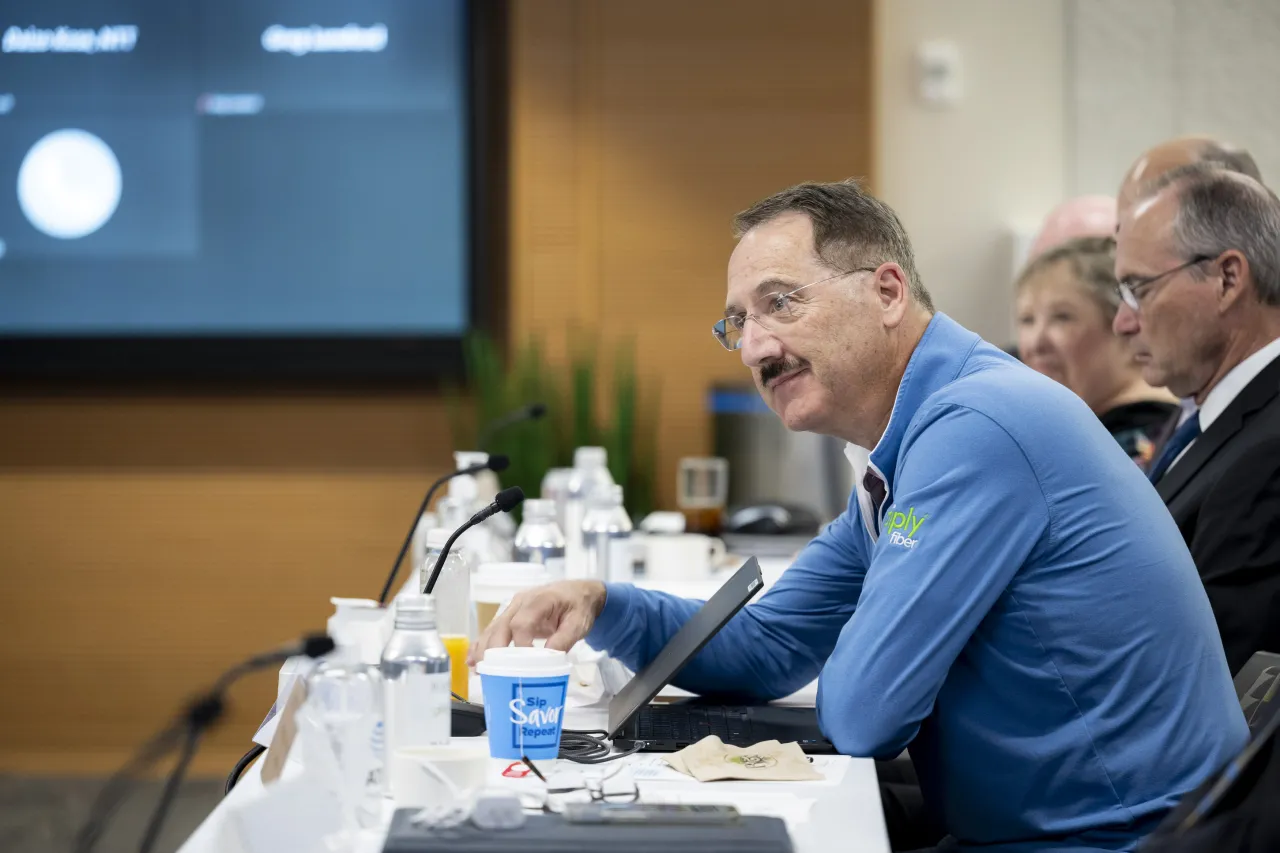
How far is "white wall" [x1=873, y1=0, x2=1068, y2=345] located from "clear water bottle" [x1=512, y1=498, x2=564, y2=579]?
A: 8.12ft

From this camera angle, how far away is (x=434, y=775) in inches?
49.8

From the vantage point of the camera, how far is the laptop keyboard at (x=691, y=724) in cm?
165

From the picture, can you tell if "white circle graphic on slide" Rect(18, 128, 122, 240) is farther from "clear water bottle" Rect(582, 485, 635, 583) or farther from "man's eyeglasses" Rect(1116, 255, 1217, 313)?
"man's eyeglasses" Rect(1116, 255, 1217, 313)

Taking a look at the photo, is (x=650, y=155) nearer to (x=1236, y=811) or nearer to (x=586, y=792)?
(x=586, y=792)

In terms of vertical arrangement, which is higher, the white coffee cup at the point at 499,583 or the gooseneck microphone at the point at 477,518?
the gooseneck microphone at the point at 477,518

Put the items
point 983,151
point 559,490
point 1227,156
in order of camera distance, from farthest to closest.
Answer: point 983,151, point 559,490, point 1227,156

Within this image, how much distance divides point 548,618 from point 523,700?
0.35 metres

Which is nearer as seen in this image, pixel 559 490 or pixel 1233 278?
pixel 1233 278

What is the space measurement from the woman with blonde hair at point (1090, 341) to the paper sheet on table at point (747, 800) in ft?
7.09

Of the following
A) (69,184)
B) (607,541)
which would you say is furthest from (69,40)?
(607,541)

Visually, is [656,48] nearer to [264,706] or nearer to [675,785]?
[264,706]

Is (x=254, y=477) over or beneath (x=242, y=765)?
beneath

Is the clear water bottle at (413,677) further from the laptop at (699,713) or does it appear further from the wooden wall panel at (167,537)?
the wooden wall panel at (167,537)

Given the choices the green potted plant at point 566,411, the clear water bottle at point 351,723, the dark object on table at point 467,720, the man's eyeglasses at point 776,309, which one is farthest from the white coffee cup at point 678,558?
the clear water bottle at point 351,723
